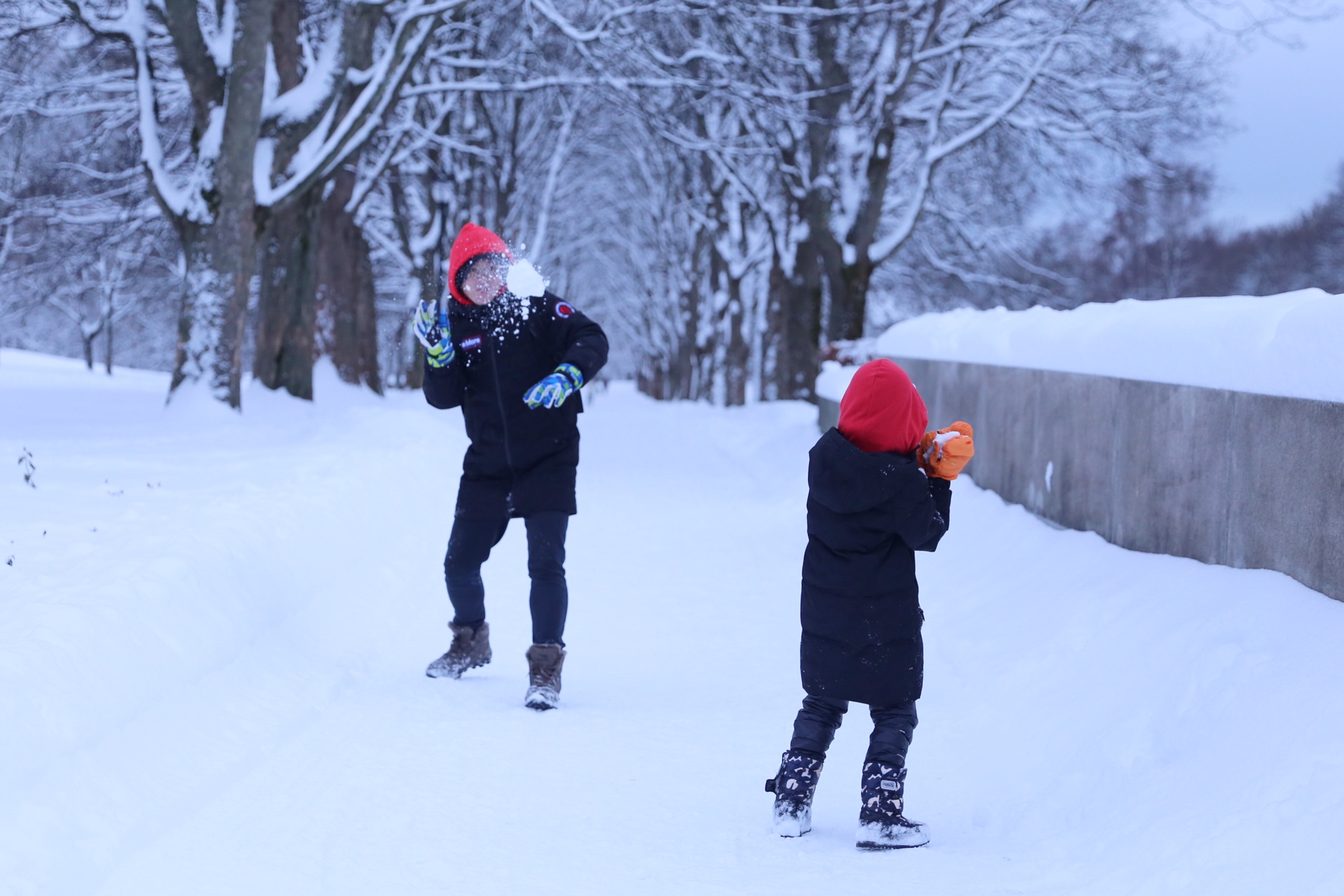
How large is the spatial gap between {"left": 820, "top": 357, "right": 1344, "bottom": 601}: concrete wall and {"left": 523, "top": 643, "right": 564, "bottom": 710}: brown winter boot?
246 cm

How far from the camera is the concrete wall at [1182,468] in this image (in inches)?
162

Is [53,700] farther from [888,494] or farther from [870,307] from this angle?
[870,307]

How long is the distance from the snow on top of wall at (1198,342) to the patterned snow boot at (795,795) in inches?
76.3

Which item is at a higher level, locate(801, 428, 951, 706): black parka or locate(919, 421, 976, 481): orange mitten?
locate(919, 421, 976, 481): orange mitten

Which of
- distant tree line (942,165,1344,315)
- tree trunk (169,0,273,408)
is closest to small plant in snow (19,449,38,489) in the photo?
tree trunk (169,0,273,408)

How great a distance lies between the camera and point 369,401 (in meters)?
20.3

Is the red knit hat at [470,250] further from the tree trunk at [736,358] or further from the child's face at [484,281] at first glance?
the tree trunk at [736,358]

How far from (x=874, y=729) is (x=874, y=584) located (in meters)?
0.42

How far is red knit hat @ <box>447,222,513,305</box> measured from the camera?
5.32m

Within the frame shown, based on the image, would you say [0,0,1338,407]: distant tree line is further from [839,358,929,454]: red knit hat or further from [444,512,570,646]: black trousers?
[839,358,929,454]: red knit hat

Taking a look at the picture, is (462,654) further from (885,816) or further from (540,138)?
(540,138)

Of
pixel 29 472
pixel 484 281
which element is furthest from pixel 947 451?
pixel 29 472

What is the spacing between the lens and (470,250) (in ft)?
17.5

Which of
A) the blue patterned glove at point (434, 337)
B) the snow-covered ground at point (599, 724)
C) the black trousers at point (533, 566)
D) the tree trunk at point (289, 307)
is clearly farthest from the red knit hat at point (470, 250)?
the tree trunk at point (289, 307)
